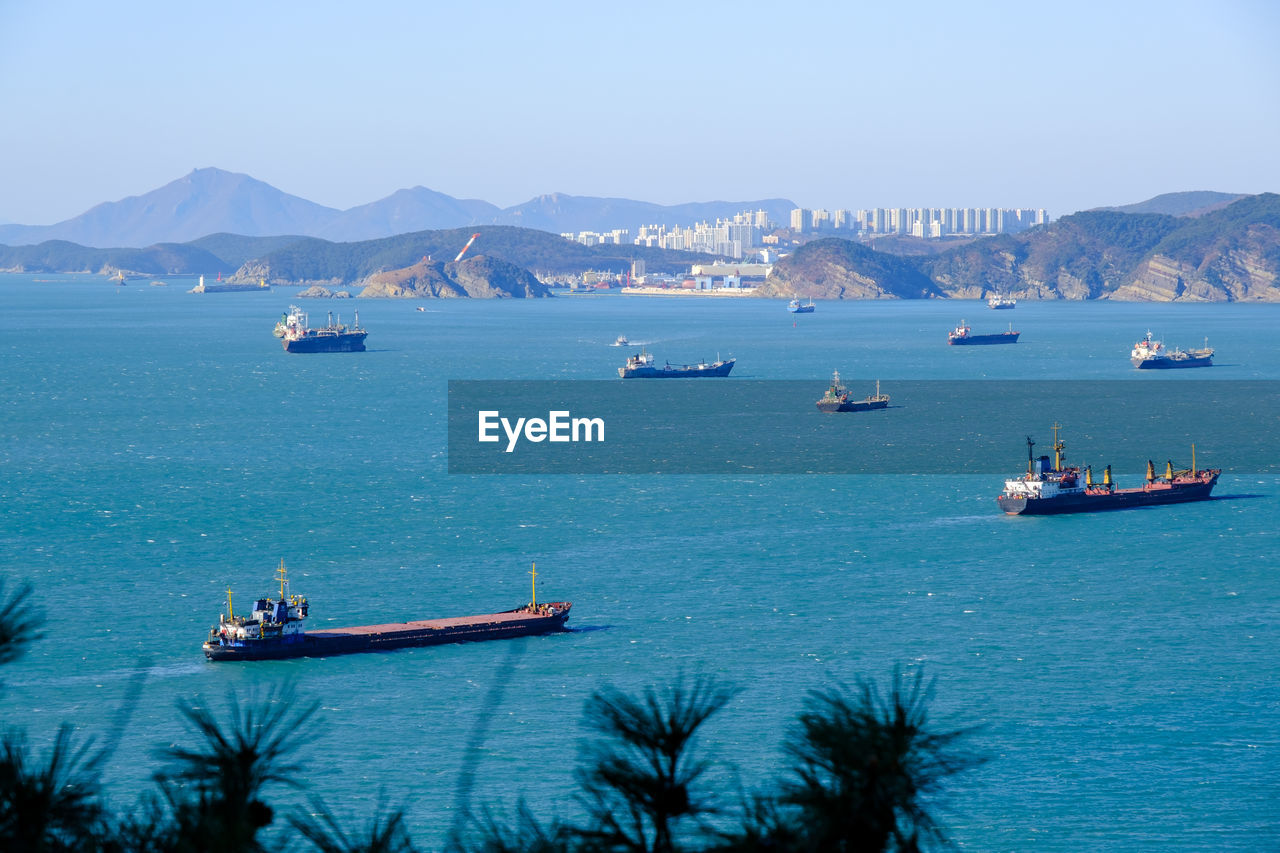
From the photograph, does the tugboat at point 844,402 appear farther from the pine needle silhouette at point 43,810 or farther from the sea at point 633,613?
the pine needle silhouette at point 43,810

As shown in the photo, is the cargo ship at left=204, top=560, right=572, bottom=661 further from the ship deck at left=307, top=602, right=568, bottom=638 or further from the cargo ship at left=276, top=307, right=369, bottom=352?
the cargo ship at left=276, top=307, right=369, bottom=352

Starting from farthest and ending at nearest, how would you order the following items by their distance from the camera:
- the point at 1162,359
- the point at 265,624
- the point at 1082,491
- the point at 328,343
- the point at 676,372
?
the point at 328,343 → the point at 1162,359 → the point at 676,372 → the point at 1082,491 → the point at 265,624

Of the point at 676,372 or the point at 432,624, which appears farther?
the point at 676,372

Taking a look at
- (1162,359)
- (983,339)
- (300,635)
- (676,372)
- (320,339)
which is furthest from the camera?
(983,339)

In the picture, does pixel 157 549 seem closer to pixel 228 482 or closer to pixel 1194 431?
pixel 228 482

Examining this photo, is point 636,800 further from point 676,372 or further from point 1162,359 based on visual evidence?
point 1162,359

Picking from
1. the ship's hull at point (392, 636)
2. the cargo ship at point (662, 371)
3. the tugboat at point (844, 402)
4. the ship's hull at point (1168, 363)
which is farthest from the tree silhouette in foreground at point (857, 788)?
the ship's hull at point (1168, 363)

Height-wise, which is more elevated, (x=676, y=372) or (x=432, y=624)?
(x=676, y=372)

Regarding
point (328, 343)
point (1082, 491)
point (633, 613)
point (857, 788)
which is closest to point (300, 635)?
point (633, 613)
